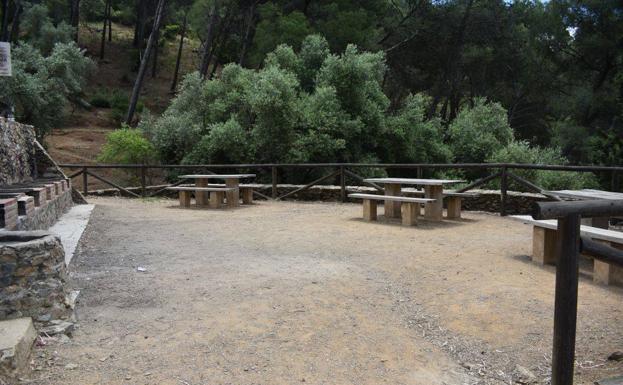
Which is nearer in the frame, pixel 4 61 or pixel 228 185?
pixel 4 61

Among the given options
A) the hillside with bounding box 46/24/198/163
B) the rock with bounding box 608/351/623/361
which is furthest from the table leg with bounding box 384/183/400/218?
the hillside with bounding box 46/24/198/163

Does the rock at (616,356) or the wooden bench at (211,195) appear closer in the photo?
the rock at (616,356)

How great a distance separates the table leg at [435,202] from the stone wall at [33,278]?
20.7ft

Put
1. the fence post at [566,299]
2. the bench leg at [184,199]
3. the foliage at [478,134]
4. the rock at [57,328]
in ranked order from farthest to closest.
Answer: the foliage at [478,134]
the bench leg at [184,199]
the rock at [57,328]
the fence post at [566,299]

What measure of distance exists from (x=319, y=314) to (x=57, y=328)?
1.77 m

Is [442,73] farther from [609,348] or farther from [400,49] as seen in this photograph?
[609,348]

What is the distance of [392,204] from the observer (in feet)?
29.4

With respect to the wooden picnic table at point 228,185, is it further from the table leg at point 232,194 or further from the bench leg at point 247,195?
the bench leg at point 247,195

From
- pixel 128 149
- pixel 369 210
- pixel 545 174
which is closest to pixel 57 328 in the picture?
pixel 369 210

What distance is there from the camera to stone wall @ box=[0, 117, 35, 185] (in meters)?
7.77

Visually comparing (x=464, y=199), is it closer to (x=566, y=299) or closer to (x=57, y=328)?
(x=566, y=299)

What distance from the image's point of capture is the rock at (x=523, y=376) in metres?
2.96

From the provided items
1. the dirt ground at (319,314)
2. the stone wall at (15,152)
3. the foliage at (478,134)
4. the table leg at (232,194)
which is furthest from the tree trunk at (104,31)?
the dirt ground at (319,314)

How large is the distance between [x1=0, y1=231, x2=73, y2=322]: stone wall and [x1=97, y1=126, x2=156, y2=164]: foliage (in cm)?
1174
